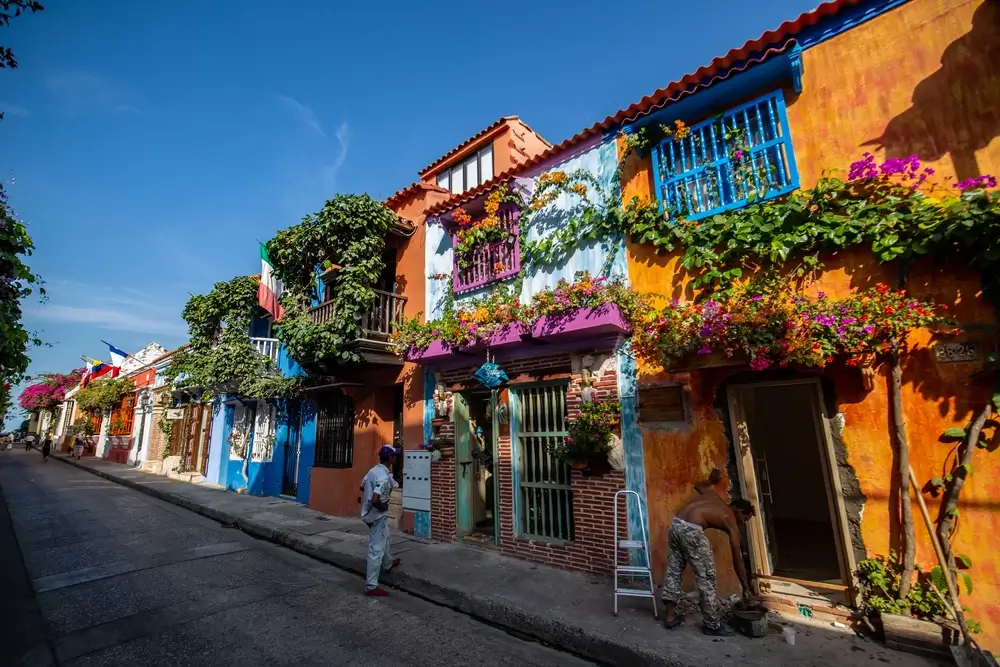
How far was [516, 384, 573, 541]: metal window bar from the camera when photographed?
22.0ft

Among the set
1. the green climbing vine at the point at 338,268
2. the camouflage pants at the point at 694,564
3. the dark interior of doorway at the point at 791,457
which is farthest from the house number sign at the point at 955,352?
the green climbing vine at the point at 338,268

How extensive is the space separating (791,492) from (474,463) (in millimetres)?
6179

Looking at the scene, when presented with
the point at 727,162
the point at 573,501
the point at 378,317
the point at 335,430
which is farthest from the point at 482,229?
the point at 335,430

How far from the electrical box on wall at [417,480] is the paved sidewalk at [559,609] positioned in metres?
0.61

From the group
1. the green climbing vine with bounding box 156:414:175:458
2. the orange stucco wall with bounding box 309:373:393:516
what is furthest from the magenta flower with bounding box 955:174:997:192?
the green climbing vine with bounding box 156:414:175:458

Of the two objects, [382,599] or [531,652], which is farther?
[382,599]

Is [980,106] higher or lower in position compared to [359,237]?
lower

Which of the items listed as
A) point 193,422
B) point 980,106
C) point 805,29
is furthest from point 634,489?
point 193,422

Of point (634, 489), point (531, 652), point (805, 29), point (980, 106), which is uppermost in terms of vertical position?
point (805, 29)

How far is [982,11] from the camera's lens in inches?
186

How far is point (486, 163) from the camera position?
36.4 ft

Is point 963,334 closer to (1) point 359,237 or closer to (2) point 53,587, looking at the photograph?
(1) point 359,237

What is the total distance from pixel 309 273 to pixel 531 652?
30.4ft

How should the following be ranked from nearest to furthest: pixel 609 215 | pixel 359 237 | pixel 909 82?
pixel 909 82
pixel 609 215
pixel 359 237
